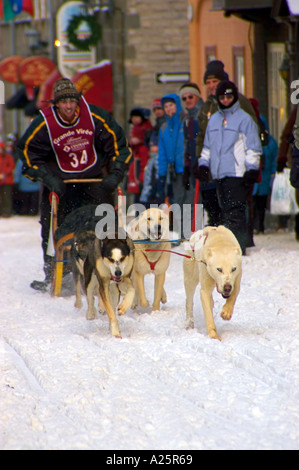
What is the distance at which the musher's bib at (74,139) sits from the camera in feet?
30.7

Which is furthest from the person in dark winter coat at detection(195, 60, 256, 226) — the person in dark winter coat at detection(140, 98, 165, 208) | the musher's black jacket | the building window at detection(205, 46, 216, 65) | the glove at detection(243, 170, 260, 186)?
the building window at detection(205, 46, 216, 65)

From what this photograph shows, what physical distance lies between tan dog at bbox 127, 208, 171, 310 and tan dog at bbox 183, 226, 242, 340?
716 mm

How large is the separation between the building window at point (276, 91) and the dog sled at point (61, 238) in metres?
7.65

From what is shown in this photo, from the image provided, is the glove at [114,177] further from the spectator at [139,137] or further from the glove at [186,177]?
the spectator at [139,137]

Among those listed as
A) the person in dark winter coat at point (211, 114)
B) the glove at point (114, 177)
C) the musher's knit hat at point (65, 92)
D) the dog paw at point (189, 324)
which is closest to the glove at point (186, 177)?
the person in dark winter coat at point (211, 114)

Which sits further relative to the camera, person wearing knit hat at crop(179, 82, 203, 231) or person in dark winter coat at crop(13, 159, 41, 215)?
person in dark winter coat at crop(13, 159, 41, 215)

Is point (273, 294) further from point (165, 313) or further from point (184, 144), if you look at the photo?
point (184, 144)

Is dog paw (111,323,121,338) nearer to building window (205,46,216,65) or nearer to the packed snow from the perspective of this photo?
the packed snow

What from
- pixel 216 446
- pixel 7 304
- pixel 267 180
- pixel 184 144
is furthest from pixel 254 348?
pixel 267 180

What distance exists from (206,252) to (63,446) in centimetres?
252

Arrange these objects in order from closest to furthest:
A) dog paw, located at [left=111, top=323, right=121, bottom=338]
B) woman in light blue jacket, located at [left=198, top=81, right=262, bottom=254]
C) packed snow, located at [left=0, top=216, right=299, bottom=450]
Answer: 1. packed snow, located at [left=0, top=216, right=299, bottom=450]
2. dog paw, located at [left=111, top=323, right=121, bottom=338]
3. woman in light blue jacket, located at [left=198, top=81, right=262, bottom=254]

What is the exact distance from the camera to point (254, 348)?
21.3ft

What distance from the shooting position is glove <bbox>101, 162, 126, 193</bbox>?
30.7 feet
